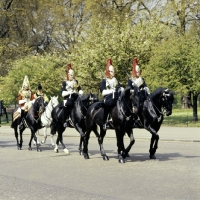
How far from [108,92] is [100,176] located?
3.74 m

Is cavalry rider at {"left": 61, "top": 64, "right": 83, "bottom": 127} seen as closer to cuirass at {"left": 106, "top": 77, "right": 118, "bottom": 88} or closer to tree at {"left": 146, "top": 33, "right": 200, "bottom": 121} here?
cuirass at {"left": 106, "top": 77, "right": 118, "bottom": 88}

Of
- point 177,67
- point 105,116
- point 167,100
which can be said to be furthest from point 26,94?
point 177,67

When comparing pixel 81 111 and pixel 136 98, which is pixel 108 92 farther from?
pixel 81 111

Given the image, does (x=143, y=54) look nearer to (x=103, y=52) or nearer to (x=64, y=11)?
(x=103, y=52)

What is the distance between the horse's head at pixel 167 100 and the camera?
49.6 ft

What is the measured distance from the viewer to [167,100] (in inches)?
598

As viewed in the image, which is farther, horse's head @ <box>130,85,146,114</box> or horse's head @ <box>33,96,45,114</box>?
horse's head @ <box>33,96,45,114</box>

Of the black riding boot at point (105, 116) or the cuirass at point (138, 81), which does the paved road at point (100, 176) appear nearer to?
the black riding boot at point (105, 116)

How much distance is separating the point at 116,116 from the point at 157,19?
2719cm

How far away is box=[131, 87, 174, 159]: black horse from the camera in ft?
49.9

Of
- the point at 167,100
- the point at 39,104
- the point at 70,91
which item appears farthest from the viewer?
the point at 39,104

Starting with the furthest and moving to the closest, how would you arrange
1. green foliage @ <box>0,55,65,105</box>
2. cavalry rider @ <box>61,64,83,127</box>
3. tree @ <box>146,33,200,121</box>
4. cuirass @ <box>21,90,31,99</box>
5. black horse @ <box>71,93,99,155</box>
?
green foliage @ <box>0,55,65,105</box>, tree @ <box>146,33,200,121</box>, cuirass @ <box>21,90,31,99</box>, cavalry rider @ <box>61,64,83,127</box>, black horse @ <box>71,93,99,155</box>

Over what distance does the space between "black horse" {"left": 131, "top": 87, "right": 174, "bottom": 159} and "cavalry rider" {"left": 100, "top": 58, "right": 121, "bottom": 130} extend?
38.4 inches

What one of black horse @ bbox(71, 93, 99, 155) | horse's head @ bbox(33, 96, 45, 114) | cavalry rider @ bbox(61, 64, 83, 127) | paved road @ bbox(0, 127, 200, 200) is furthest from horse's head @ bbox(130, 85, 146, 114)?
horse's head @ bbox(33, 96, 45, 114)
